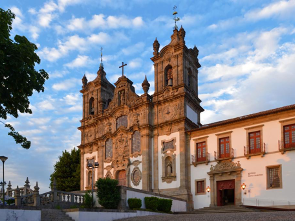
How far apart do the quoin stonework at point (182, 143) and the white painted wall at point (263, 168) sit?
73 millimetres

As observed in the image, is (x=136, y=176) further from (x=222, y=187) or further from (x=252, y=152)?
(x=252, y=152)

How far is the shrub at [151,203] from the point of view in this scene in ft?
92.9

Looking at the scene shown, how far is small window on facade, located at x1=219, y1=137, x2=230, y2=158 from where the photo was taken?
3259 cm

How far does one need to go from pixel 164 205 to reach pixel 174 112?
9852mm

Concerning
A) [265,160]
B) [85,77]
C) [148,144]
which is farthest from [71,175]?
[265,160]

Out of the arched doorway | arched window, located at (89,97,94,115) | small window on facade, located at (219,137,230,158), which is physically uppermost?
arched window, located at (89,97,94,115)

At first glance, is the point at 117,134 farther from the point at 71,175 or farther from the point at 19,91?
the point at 19,91

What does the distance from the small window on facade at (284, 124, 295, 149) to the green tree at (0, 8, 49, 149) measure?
18.4 metres

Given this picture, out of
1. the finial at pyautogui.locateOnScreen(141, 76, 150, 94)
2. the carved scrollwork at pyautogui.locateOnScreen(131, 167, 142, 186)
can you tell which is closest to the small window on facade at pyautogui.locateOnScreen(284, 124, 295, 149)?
the carved scrollwork at pyautogui.locateOnScreen(131, 167, 142, 186)

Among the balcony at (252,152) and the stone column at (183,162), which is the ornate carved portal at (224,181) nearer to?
the balcony at (252,152)

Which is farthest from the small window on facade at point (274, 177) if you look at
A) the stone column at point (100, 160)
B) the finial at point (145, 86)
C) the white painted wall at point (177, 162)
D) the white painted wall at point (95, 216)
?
the stone column at point (100, 160)

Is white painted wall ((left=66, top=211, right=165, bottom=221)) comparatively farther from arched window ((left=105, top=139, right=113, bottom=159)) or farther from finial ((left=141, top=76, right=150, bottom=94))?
arched window ((left=105, top=139, right=113, bottom=159))

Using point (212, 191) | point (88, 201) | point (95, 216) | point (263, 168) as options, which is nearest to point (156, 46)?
point (212, 191)

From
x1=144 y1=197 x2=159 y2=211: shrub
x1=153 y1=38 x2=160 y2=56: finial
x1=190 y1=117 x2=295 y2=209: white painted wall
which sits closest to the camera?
x1=144 y1=197 x2=159 y2=211: shrub
